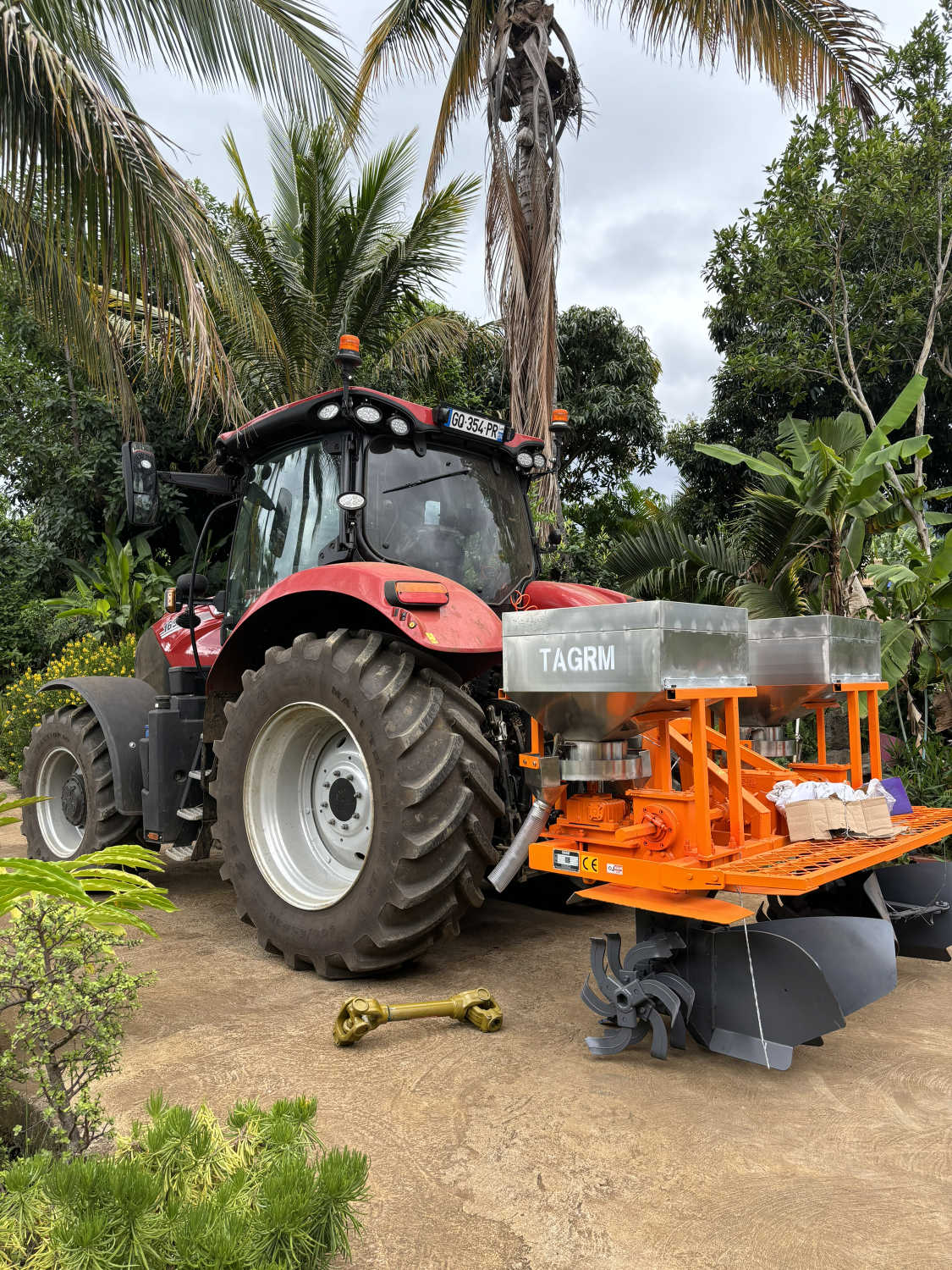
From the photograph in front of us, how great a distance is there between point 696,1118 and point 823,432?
5538mm

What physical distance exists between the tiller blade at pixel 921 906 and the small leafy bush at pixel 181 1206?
2.49m

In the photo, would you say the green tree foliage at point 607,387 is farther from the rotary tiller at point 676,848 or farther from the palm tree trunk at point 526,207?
the rotary tiller at point 676,848

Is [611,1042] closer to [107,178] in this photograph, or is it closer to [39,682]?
[107,178]

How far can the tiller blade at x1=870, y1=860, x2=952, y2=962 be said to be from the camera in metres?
3.50

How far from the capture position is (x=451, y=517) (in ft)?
13.8

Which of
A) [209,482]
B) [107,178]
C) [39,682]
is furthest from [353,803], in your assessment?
[39,682]

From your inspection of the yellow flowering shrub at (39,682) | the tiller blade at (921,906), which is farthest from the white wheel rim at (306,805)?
the yellow flowering shrub at (39,682)

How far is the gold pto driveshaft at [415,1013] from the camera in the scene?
2871 millimetres

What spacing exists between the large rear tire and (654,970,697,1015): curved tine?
10.8ft

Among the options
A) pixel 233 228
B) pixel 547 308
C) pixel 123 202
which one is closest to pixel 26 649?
pixel 233 228

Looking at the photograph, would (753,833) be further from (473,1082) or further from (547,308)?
(547,308)

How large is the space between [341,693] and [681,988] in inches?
59.7

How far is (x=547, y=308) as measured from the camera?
9.32 m

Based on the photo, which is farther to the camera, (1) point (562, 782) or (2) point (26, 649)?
(2) point (26, 649)
